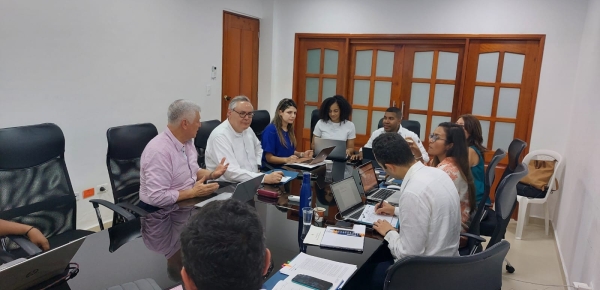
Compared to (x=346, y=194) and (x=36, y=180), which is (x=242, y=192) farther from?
(x=36, y=180)

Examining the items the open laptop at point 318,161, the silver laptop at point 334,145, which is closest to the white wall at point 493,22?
the silver laptop at point 334,145

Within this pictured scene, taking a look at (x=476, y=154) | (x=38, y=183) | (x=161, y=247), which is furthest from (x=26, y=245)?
(x=476, y=154)

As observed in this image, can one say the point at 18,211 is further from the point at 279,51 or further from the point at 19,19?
the point at 279,51

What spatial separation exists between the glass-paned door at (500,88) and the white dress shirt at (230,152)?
2.82 metres

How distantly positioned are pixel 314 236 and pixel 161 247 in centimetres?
62

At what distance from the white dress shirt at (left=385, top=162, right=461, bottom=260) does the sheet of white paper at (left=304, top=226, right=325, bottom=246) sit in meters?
0.30

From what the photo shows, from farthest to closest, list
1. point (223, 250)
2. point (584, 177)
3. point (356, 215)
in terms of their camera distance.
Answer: point (584, 177), point (356, 215), point (223, 250)

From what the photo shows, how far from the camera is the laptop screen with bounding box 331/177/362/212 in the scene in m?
2.02

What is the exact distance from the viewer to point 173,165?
226cm

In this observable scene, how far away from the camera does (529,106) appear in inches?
166

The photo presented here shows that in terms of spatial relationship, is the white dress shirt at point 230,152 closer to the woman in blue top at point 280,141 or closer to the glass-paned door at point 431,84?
the woman in blue top at point 280,141

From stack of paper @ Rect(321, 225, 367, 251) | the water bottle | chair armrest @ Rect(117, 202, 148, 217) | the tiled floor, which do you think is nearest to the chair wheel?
the tiled floor

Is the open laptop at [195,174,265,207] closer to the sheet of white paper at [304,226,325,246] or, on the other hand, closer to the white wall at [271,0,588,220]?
the sheet of white paper at [304,226,325,246]

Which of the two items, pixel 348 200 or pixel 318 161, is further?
pixel 318 161
